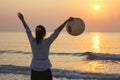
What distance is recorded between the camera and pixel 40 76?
5457 millimetres

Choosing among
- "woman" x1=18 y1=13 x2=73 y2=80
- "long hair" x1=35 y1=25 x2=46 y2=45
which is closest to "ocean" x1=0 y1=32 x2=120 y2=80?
A: "woman" x1=18 y1=13 x2=73 y2=80

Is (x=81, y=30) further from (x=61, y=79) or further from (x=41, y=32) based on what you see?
(x=61, y=79)

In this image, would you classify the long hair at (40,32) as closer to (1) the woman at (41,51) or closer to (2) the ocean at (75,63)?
(1) the woman at (41,51)

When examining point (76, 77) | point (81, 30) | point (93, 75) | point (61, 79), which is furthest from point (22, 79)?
point (81, 30)

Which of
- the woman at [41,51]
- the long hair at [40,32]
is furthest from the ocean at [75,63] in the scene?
the long hair at [40,32]

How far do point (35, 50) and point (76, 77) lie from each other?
13.6 metres

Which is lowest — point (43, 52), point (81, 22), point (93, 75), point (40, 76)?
point (93, 75)

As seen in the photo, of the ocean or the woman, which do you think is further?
the ocean

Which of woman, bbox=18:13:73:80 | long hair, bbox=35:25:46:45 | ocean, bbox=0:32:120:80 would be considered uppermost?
long hair, bbox=35:25:46:45

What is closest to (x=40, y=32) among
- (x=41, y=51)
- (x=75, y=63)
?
(x=41, y=51)

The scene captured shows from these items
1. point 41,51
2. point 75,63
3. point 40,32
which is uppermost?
point 40,32

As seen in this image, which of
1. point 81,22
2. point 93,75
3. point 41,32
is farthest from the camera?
point 93,75

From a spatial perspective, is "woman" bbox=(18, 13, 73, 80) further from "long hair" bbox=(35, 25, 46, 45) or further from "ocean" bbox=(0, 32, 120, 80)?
"ocean" bbox=(0, 32, 120, 80)

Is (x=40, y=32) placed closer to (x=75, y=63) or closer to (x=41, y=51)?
(x=41, y=51)
